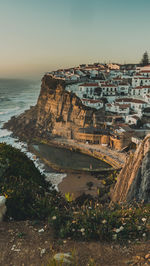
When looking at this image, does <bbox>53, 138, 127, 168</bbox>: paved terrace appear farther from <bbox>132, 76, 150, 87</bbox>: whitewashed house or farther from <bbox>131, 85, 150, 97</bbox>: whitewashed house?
<bbox>132, 76, 150, 87</bbox>: whitewashed house

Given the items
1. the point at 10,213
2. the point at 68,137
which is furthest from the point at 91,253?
the point at 68,137

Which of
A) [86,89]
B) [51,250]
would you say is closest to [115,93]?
[86,89]

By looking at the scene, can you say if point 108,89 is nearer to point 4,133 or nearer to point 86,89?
point 86,89

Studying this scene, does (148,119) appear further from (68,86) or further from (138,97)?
(68,86)

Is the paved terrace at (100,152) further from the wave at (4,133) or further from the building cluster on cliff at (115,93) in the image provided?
the wave at (4,133)

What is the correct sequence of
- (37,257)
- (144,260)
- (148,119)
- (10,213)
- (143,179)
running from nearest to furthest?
(144,260) < (37,257) < (10,213) < (143,179) < (148,119)
